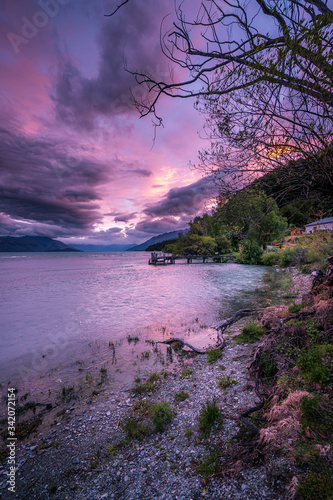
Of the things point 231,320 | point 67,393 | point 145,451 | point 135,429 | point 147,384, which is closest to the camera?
point 145,451

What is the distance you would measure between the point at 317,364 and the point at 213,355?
3.94 m

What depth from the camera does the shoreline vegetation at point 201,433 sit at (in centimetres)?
278

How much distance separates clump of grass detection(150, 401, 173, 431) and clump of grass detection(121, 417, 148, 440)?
283mm

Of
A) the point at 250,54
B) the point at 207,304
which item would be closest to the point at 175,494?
the point at 250,54

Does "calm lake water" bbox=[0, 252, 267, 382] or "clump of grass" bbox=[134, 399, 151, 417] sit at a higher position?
"clump of grass" bbox=[134, 399, 151, 417]

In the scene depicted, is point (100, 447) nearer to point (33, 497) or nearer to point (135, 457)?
point (135, 457)

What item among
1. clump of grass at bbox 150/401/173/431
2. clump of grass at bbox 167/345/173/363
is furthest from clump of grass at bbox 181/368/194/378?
clump of grass at bbox 150/401/173/431

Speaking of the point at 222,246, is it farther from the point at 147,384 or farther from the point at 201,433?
the point at 201,433

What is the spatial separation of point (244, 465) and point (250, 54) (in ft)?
21.9

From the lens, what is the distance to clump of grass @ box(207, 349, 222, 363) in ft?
23.4

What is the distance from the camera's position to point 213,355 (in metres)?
7.30

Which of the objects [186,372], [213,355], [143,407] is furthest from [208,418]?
[213,355]

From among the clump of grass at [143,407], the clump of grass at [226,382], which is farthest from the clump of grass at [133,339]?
the clump of grass at [226,382]

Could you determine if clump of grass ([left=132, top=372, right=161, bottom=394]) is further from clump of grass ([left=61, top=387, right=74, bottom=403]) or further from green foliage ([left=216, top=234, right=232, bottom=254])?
green foliage ([left=216, top=234, right=232, bottom=254])
